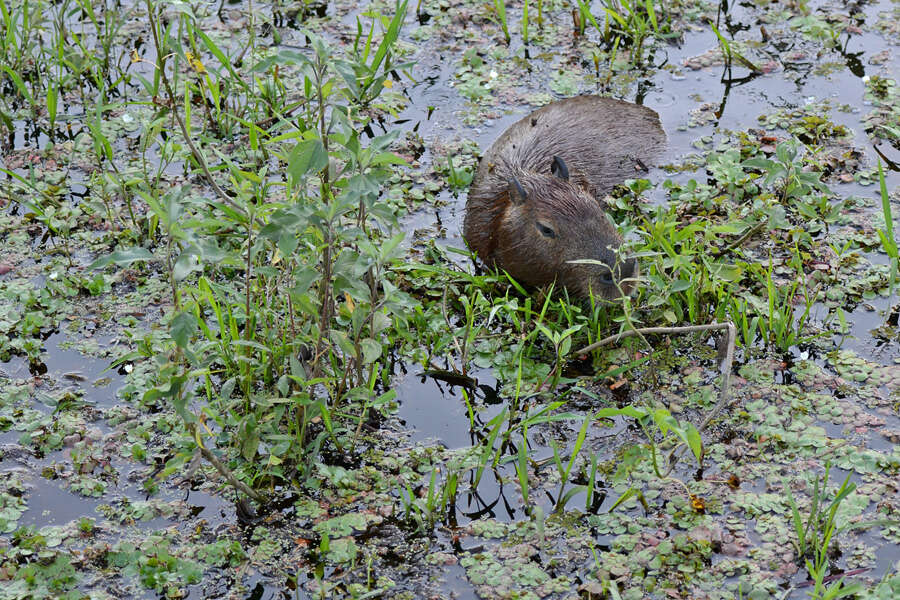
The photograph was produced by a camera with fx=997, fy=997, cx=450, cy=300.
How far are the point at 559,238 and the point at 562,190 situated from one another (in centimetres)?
28

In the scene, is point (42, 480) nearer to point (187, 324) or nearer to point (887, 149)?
point (187, 324)

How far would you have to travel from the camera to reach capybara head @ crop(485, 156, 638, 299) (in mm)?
4660

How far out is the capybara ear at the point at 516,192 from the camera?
16.1ft

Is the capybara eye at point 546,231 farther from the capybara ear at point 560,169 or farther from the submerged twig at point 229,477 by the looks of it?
the submerged twig at point 229,477

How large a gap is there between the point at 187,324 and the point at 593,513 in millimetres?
1654

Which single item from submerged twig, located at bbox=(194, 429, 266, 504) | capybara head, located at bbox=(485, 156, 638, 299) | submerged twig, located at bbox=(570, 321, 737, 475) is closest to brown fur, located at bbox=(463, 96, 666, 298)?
capybara head, located at bbox=(485, 156, 638, 299)

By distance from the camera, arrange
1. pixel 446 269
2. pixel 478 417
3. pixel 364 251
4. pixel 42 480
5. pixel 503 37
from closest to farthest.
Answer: pixel 364 251, pixel 42 480, pixel 478 417, pixel 446 269, pixel 503 37

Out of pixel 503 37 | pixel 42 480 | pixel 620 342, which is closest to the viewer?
pixel 42 480

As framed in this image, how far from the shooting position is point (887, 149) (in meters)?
5.79

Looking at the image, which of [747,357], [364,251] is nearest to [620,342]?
[747,357]

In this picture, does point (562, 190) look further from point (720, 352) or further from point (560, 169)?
point (720, 352)

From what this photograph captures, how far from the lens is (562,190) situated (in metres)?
4.91

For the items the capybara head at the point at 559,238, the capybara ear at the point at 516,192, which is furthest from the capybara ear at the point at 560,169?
the capybara ear at the point at 516,192

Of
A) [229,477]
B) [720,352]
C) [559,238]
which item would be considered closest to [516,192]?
[559,238]
